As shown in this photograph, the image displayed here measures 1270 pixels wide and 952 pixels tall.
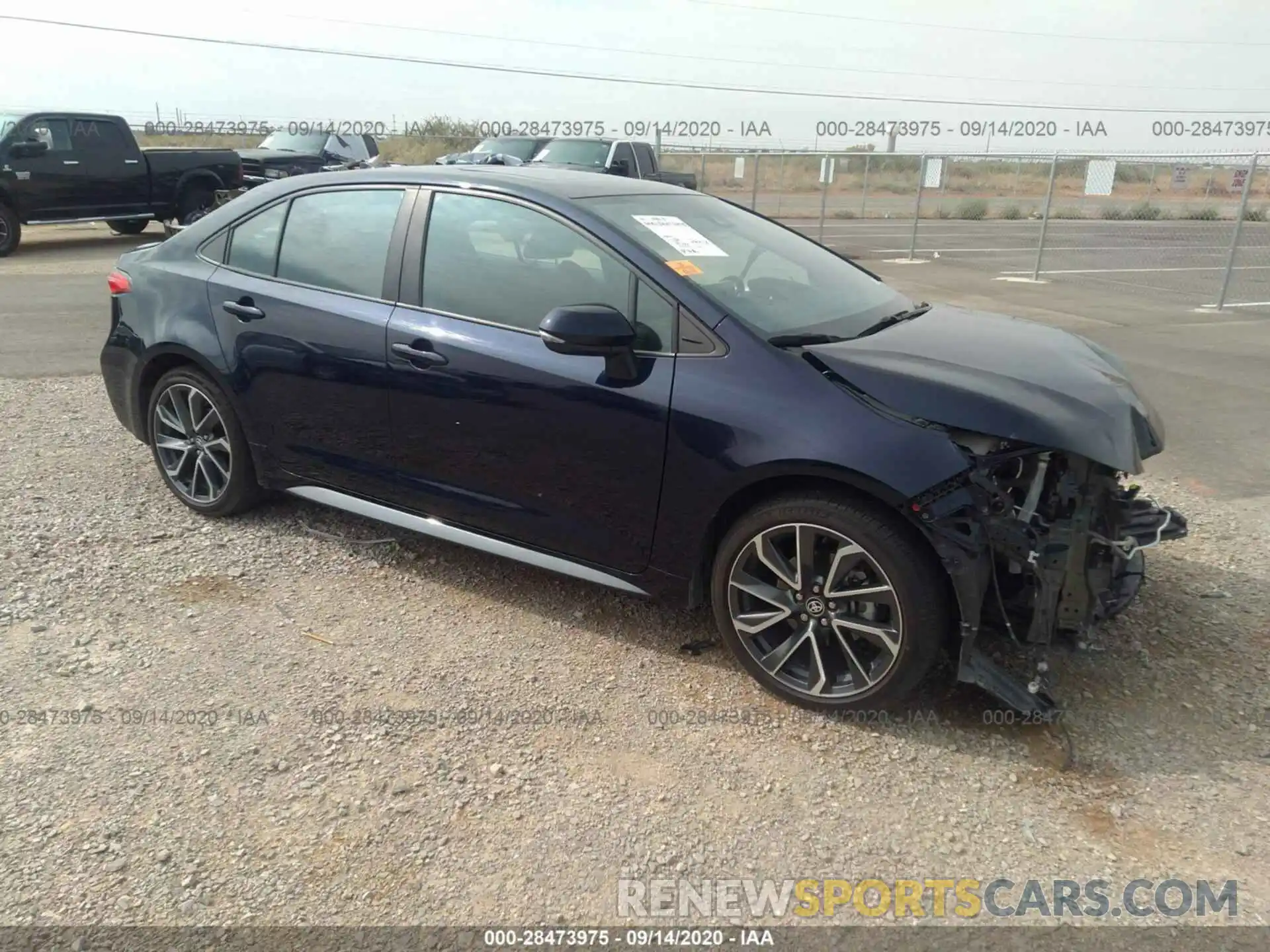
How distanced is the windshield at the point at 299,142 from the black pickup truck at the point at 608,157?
667 centimetres

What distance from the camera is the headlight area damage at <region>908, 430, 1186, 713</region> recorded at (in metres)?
2.83

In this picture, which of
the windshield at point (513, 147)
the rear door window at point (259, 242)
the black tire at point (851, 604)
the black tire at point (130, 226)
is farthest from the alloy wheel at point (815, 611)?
the windshield at point (513, 147)

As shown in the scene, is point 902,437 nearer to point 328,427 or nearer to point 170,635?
point 328,427

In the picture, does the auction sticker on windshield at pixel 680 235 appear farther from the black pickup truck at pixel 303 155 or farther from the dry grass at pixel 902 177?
the dry grass at pixel 902 177

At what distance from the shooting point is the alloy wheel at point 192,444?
4410mm

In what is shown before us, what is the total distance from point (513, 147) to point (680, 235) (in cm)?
1686

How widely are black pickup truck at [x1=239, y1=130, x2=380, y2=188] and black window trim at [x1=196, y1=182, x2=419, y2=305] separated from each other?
13.1 meters

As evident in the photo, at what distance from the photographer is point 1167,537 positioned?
10.7 ft

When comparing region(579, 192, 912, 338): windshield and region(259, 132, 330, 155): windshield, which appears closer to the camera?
region(579, 192, 912, 338): windshield

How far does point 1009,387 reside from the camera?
303cm

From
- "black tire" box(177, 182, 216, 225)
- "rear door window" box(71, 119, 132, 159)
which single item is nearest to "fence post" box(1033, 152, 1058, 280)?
"black tire" box(177, 182, 216, 225)

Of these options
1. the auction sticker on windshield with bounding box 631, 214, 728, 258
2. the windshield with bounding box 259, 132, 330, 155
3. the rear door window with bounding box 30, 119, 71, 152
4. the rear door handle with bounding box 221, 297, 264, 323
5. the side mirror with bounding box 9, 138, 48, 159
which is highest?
the windshield with bounding box 259, 132, 330, 155

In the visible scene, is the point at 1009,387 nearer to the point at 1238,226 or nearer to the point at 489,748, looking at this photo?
the point at 489,748

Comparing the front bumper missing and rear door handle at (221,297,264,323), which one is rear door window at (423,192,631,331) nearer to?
rear door handle at (221,297,264,323)
